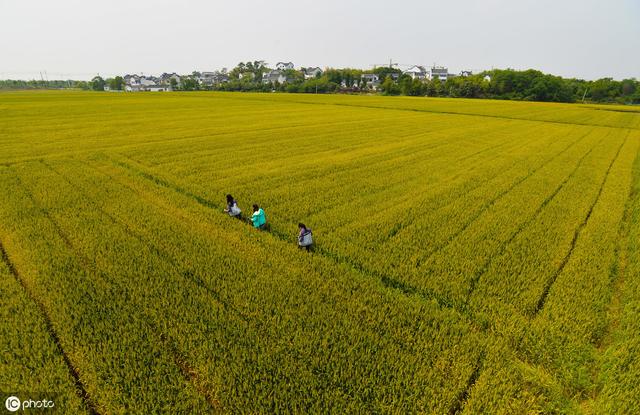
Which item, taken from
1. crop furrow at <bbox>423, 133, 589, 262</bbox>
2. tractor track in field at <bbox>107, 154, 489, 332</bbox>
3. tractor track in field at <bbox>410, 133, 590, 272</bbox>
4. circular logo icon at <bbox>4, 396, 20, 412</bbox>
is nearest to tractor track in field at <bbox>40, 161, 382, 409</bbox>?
circular logo icon at <bbox>4, 396, 20, 412</bbox>

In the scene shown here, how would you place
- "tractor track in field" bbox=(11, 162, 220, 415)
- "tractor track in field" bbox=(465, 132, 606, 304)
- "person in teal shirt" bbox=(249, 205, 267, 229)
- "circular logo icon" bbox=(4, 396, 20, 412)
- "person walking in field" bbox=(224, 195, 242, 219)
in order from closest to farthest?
"circular logo icon" bbox=(4, 396, 20, 412) < "tractor track in field" bbox=(11, 162, 220, 415) < "tractor track in field" bbox=(465, 132, 606, 304) < "person in teal shirt" bbox=(249, 205, 267, 229) < "person walking in field" bbox=(224, 195, 242, 219)

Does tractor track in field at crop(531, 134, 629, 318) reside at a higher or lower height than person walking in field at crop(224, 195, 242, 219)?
lower

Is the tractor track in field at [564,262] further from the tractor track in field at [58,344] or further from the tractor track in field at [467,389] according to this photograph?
the tractor track in field at [58,344]

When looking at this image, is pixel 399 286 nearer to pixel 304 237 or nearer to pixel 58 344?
pixel 304 237

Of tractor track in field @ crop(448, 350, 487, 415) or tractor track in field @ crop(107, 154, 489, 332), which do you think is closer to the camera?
tractor track in field @ crop(448, 350, 487, 415)

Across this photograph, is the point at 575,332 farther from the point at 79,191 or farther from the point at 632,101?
the point at 632,101

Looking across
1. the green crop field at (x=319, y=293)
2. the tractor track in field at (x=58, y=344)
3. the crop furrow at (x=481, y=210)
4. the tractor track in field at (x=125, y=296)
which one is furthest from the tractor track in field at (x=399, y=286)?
the tractor track in field at (x=58, y=344)

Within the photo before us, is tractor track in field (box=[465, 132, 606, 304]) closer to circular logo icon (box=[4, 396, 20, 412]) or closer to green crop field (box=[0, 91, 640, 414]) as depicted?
green crop field (box=[0, 91, 640, 414])
